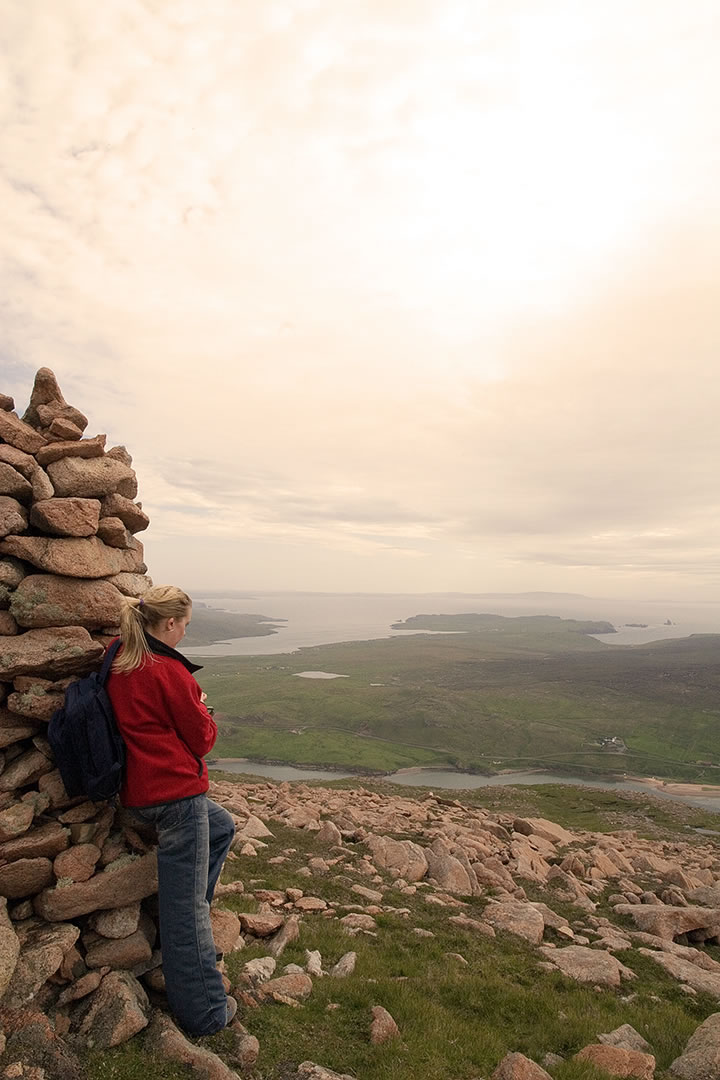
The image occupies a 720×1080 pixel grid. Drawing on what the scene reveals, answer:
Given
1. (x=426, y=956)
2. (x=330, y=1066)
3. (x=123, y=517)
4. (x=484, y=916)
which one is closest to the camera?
(x=330, y=1066)

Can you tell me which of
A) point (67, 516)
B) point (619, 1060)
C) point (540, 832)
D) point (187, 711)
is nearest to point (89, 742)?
point (187, 711)

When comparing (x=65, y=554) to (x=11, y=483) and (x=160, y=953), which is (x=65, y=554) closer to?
(x=11, y=483)

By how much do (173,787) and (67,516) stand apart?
5.05 m

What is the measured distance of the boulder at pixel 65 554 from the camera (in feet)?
29.6

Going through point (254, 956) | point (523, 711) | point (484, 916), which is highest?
point (254, 956)

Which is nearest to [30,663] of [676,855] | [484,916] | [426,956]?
[426,956]

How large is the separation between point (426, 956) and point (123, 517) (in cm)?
1215

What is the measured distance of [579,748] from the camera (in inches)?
5517

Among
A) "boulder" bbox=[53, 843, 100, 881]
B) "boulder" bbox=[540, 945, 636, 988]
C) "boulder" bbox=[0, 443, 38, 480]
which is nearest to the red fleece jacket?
"boulder" bbox=[53, 843, 100, 881]

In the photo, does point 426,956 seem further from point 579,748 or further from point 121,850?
point 579,748

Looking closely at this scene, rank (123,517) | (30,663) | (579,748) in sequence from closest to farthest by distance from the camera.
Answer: (30,663)
(123,517)
(579,748)

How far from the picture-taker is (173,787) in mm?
7746

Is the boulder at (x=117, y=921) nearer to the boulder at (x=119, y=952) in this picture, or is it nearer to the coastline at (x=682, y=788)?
the boulder at (x=119, y=952)

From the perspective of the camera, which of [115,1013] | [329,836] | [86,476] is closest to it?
[115,1013]
